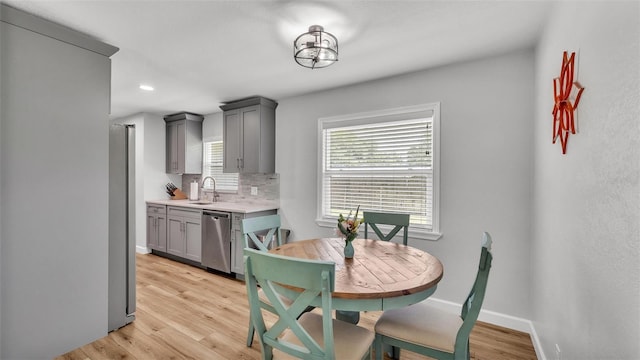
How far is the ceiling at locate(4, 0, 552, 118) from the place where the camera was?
1.91 meters

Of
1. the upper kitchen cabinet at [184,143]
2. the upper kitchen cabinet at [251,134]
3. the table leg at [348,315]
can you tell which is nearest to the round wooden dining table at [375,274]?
the table leg at [348,315]

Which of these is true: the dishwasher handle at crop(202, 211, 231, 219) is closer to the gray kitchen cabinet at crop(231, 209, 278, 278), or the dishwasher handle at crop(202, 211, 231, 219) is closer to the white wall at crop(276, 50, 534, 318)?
the gray kitchen cabinet at crop(231, 209, 278, 278)

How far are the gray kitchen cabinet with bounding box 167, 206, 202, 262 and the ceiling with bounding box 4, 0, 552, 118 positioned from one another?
6.52 ft

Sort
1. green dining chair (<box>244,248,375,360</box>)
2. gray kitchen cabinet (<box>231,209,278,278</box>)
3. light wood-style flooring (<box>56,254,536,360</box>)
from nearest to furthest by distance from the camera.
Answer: green dining chair (<box>244,248,375,360</box>), light wood-style flooring (<box>56,254,536,360</box>), gray kitchen cabinet (<box>231,209,278,278</box>)

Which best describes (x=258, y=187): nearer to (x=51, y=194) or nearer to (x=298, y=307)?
(x=51, y=194)

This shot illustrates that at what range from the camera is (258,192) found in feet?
14.8

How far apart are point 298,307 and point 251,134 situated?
318 centimetres

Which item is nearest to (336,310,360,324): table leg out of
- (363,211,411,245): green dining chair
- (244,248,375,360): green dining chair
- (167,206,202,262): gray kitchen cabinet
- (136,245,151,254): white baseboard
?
(244,248,375,360): green dining chair

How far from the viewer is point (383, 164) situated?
130 inches

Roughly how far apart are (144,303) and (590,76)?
13.0 feet

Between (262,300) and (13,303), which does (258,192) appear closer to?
(262,300)

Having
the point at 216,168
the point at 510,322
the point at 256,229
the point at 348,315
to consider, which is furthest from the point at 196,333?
the point at 216,168

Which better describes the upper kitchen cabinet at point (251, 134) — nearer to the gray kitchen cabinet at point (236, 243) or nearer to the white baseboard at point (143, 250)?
the gray kitchen cabinet at point (236, 243)

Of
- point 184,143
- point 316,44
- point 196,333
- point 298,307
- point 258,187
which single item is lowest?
point 196,333
